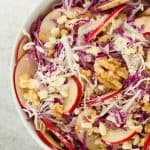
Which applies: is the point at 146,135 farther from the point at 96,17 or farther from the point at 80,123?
the point at 96,17

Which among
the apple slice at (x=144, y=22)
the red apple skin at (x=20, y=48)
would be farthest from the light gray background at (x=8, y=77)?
the apple slice at (x=144, y=22)

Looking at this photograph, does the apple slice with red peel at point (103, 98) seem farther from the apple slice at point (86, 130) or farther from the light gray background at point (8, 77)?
the light gray background at point (8, 77)

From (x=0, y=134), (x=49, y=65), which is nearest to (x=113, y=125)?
(x=49, y=65)

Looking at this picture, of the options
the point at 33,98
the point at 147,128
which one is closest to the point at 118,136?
the point at 147,128

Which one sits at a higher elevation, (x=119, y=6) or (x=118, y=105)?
(x=119, y=6)

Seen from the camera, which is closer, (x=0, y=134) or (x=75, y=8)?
(x=75, y=8)

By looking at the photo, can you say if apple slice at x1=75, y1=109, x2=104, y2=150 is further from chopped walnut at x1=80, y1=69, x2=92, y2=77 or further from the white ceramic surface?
the white ceramic surface
